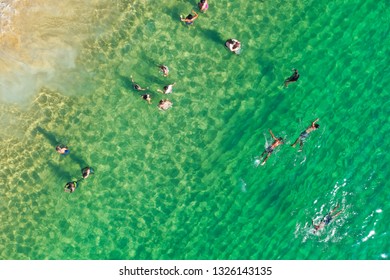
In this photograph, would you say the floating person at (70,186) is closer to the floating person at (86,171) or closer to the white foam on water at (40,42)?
the floating person at (86,171)

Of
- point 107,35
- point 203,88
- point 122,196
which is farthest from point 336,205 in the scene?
point 107,35

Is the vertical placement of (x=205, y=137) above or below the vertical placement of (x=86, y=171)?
above

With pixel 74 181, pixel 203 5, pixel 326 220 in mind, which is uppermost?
pixel 203 5

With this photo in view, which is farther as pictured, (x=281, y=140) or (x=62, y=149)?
(x=281, y=140)

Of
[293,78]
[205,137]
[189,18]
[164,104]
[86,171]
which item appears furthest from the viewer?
[205,137]

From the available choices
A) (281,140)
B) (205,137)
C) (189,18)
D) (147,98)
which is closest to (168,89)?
(147,98)

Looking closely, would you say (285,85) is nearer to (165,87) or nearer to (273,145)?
(273,145)

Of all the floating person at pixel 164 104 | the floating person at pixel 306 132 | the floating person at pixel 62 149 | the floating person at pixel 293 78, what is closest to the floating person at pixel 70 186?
the floating person at pixel 62 149

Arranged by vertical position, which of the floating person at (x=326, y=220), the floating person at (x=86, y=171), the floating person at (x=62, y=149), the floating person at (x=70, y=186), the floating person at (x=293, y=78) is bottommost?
the floating person at (x=70, y=186)
